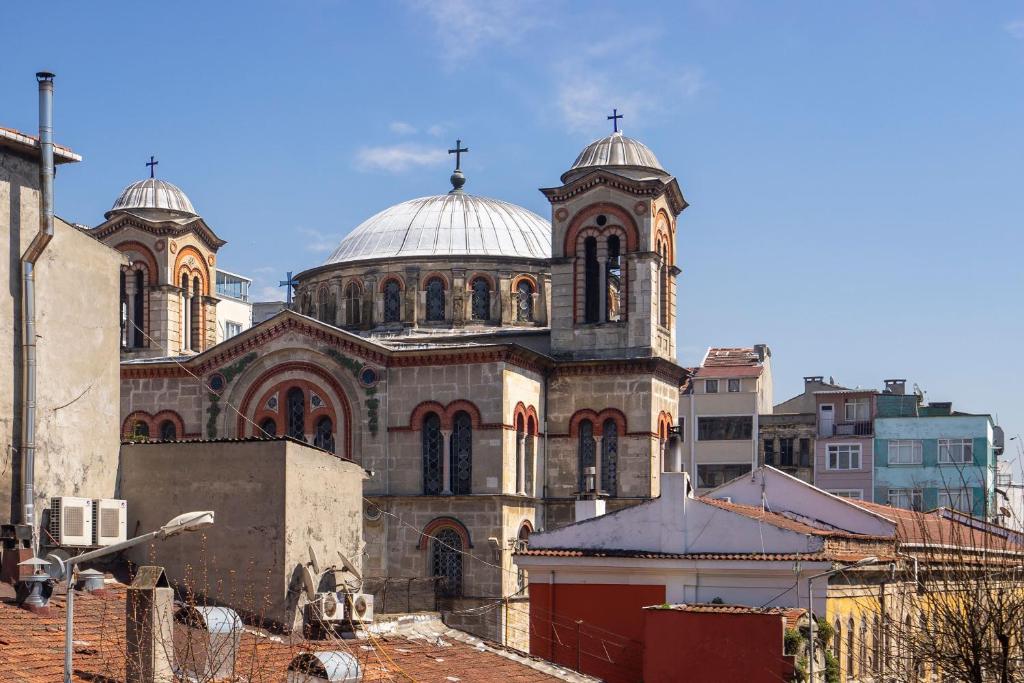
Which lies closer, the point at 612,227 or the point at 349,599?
the point at 349,599

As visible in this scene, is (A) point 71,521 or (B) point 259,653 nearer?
(B) point 259,653

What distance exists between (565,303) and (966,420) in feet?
81.1

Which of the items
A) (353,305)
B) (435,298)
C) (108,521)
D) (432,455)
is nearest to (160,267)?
(353,305)

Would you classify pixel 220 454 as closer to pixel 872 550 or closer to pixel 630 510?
pixel 630 510

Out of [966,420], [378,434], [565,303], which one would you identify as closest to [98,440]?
[378,434]

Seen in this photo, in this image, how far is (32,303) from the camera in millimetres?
19969

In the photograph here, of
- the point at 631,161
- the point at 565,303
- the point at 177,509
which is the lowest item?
the point at 177,509

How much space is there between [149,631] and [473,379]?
2489cm

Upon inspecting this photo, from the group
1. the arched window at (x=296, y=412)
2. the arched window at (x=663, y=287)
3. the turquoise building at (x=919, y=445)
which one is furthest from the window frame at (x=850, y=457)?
the arched window at (x=296, y=412)

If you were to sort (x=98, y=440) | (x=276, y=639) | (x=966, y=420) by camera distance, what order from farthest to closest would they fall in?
1. (x=966, y=420)
2. (x=98, y=440)
3. (x=276, y=639)

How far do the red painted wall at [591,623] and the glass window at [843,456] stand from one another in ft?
117

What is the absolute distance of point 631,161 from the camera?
4428 cm

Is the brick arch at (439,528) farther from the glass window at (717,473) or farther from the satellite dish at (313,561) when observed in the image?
the glass window at (717,473)

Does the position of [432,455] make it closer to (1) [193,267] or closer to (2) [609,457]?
(2) [609,457]
